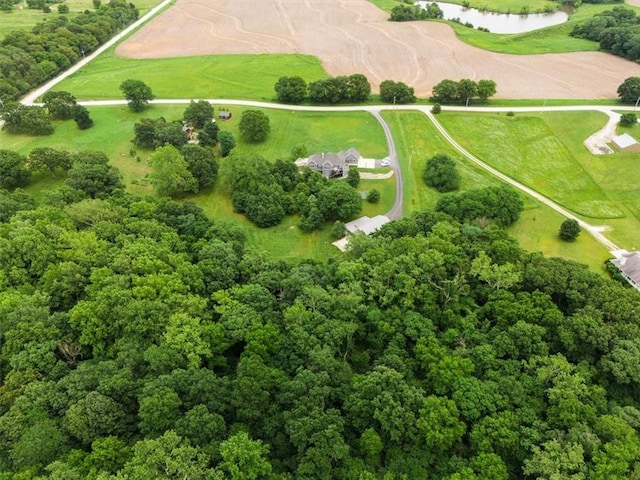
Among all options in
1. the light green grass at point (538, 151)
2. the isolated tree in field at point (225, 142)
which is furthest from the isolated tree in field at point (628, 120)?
the isolated tree in field at point (225, 142)

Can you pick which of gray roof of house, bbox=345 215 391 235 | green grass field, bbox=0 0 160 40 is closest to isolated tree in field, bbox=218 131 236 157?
gray roof of house, bbox=345 215 391 235

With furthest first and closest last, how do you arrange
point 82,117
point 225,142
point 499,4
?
1. point 499,4
2. point 82,117
3. point 225,142

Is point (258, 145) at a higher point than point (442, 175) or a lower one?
lower

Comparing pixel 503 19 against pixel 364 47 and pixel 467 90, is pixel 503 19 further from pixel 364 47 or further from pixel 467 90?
pixel 467 90

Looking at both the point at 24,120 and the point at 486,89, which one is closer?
the point at 24,120

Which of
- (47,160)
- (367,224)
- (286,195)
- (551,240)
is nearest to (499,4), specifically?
(551,240)

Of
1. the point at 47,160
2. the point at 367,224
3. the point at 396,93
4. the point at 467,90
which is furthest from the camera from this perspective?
the point at 396,93

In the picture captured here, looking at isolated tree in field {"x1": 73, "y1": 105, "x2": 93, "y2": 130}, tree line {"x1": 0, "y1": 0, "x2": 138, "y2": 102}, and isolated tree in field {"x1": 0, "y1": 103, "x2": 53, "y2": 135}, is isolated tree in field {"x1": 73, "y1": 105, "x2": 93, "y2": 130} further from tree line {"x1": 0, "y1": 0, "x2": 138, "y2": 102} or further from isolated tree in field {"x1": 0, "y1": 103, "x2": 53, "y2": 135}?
tree line {"x1": 0, "y1": 0, "x2": 138, "y2": 102}

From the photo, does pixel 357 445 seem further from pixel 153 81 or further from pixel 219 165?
pixel 153 81

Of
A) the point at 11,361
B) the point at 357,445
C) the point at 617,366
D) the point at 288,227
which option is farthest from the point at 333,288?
the point at 11,361
